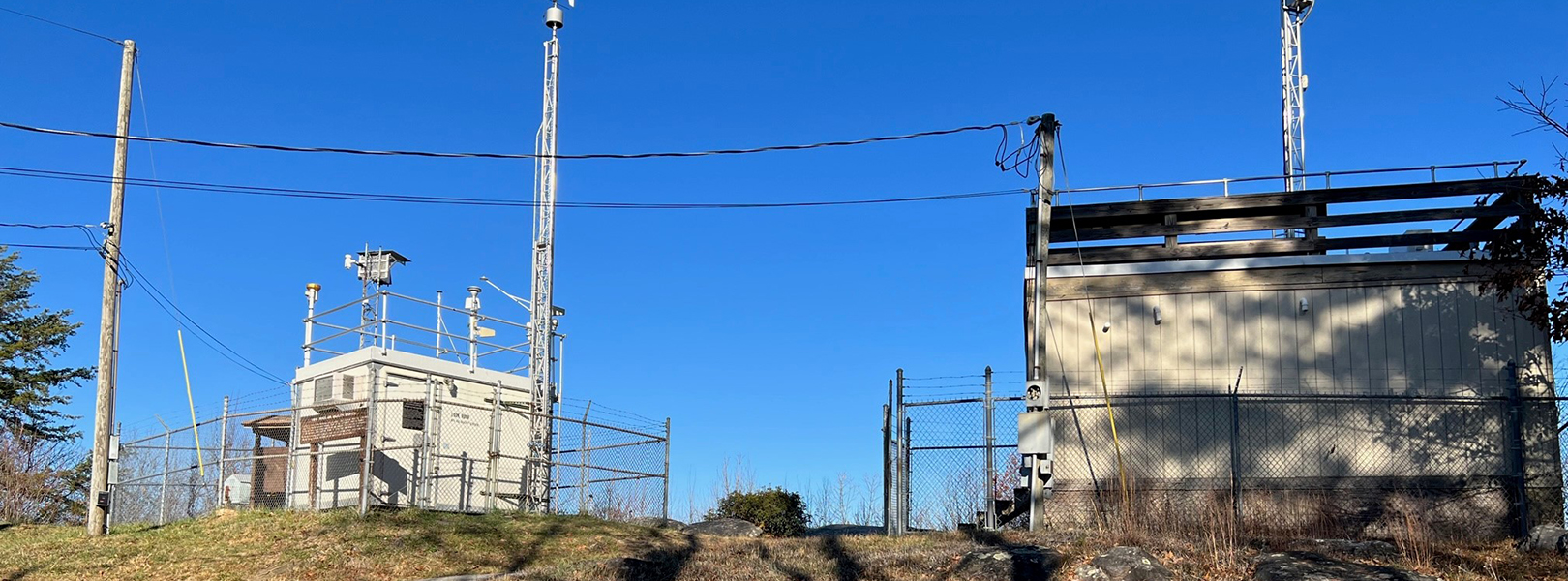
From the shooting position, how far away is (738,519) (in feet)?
68.1

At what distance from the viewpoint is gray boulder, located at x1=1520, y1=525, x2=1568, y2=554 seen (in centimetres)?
1262

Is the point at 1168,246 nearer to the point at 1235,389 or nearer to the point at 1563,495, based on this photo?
the point at 1235,389

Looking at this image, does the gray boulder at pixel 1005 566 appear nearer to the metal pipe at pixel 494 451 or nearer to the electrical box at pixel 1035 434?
the electrical box at pixel 1035 434

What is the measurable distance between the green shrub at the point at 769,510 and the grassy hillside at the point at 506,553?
2.30m

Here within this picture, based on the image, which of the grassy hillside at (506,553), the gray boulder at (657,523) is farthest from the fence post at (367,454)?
the gray boulder at (657,523)

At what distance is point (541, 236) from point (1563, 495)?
16848 mm

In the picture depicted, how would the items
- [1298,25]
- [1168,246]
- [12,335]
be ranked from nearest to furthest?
1. [1168,246]
2. [1298,25]
3. [12,335]

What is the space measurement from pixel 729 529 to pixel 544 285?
7.23 m

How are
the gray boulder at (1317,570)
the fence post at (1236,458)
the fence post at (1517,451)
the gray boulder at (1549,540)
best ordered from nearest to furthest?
the gray boulder at (1317,570) < the gray boulder at (1549,540) < the fence post at (1517,451) < the fence post at (1236,458)

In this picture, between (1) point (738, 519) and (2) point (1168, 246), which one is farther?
(1) point (738, 519)

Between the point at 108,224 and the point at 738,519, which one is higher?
the point at 108,224

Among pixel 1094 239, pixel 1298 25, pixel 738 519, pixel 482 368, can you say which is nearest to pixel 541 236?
pixel 482 368

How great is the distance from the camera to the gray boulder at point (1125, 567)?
1165 centimetres

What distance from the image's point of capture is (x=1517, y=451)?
52.0 feet
